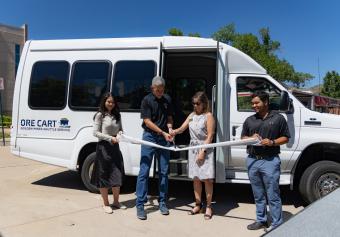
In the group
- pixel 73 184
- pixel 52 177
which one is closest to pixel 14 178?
pixel 52 177

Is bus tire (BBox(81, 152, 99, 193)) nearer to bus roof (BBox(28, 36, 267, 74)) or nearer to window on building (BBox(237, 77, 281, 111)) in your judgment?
bus roof (BBox(28, 36, 267, 74))

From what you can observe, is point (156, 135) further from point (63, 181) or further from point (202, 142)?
point (63, 181)

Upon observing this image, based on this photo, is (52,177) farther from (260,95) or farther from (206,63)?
(260,95)

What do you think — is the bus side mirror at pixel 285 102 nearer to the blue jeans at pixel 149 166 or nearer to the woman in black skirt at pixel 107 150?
the blue jeans at pixel 149 166

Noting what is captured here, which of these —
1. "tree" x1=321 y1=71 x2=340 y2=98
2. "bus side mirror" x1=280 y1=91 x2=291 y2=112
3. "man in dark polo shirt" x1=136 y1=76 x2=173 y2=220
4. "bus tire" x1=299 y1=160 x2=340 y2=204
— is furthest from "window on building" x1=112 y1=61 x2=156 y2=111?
"tree" x1=321 y1=71 x2=340 y2=98

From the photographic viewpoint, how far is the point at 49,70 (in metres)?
7.62

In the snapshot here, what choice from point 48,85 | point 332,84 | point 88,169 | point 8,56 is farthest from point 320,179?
point 332,84

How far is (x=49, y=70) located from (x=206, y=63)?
296 cm

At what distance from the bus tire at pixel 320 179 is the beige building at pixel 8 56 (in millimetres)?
33555

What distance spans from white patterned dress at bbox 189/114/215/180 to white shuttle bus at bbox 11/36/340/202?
0.54 metres

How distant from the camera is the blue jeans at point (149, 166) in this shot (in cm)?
611

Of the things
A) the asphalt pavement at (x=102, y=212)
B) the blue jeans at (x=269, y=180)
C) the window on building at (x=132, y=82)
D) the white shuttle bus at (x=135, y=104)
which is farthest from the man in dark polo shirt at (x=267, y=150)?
the window on building at (x=132, y=82)

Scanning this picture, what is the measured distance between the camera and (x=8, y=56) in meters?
37.2

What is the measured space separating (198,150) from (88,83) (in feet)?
8.42
